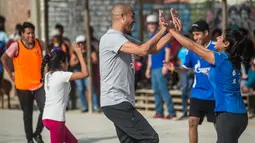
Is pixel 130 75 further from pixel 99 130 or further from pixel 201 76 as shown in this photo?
pixel 99 130

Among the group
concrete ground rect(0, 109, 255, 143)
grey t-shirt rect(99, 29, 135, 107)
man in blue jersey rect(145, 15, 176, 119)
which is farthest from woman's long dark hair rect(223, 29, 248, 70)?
man in blue jersey rect(145, 15, 176, 119)

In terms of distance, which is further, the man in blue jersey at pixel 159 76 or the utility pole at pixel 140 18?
the utility pole at pixel 140 18

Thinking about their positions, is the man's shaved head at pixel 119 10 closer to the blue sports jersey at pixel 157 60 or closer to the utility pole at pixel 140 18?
the blue sports jersey at pixel 157 60

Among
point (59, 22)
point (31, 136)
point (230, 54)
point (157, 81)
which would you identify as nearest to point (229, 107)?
point (230, 54)

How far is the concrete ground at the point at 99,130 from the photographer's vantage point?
11.5 meters

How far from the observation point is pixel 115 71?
7387mm

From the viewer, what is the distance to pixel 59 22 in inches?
744

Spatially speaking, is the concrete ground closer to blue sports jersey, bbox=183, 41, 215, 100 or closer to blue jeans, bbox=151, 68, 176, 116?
blue jeans, bbox=151, 68, 176, 116

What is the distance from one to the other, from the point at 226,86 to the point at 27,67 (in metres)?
4.46

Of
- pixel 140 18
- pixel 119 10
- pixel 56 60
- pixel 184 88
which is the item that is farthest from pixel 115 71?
pixel 140 18

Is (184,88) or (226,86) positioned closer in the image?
(226,86)

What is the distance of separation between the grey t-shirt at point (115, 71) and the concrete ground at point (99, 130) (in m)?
3.88

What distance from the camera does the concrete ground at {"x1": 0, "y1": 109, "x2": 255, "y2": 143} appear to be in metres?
11.5

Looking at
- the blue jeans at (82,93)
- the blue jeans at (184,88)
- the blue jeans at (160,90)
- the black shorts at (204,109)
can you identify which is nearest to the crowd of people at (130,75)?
the black shorts at (204,109)
